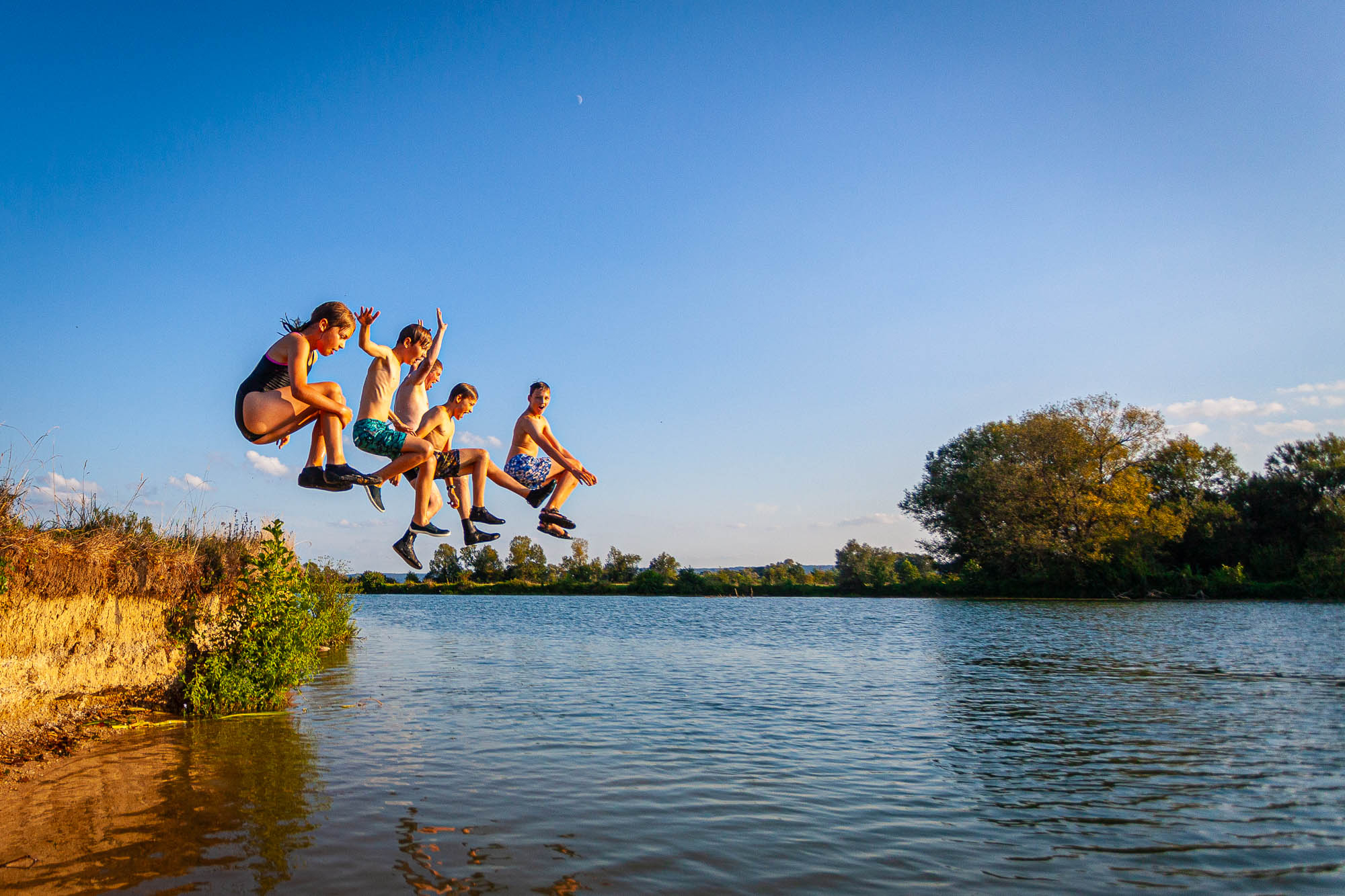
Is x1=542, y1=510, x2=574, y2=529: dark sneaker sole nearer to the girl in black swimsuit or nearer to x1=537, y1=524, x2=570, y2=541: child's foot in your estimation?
x1=537, y1=524, x2=570, y2=541: child's foot

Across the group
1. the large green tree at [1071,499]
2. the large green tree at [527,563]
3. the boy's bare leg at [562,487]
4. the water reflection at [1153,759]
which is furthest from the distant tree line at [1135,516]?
the boy's bare leg at [562,487]

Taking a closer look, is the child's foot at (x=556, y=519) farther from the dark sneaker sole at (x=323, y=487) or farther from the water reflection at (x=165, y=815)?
the water reflection at (x=165, y=815)

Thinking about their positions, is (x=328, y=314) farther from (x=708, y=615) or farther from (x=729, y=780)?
(x=708, y=615)

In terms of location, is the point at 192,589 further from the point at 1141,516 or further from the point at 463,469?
the point at 1141,516

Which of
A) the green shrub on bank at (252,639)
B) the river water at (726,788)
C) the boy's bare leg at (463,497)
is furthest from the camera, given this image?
the green shrub on bank at (252,639)

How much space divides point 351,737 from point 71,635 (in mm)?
5463

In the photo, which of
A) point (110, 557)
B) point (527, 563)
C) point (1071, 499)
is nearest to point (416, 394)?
point (527, 563)

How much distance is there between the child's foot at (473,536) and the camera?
13.0 ft

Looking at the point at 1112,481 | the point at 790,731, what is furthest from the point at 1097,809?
the point at 1112,481

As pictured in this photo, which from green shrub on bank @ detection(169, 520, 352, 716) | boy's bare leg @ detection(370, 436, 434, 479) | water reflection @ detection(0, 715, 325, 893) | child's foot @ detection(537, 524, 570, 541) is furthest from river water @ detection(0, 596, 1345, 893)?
boy's bare leg @ detection(370, 436, 434, 479)

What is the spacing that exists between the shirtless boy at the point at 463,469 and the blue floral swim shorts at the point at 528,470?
0.04 m

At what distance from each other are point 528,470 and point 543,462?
3.4 inches

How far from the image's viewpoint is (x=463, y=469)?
12.8ft

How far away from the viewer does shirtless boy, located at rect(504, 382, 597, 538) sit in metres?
4.10
